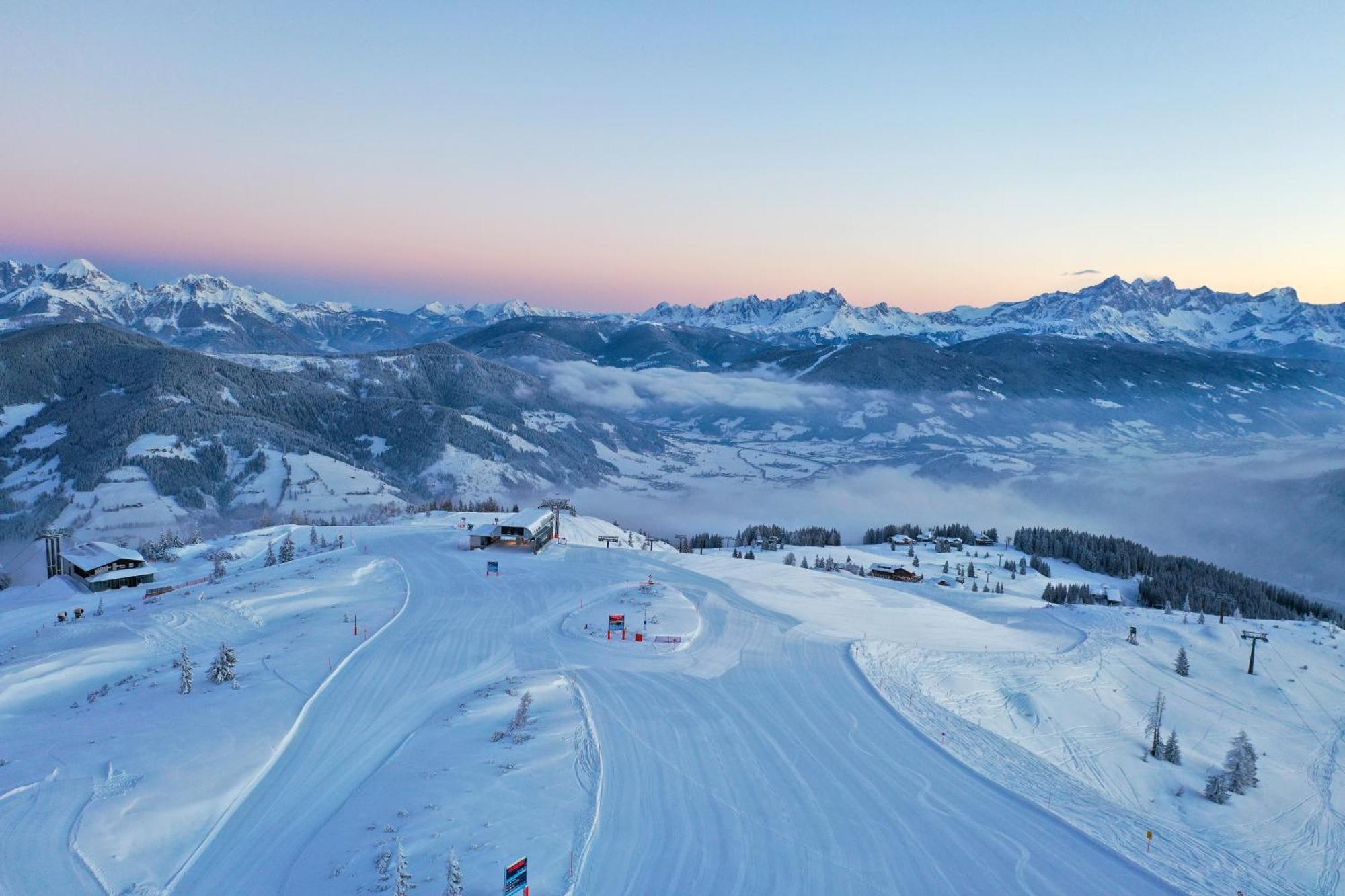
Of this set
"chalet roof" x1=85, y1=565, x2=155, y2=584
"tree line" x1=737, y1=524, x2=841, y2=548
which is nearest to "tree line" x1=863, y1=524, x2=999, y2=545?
"tree line" x1=737, y1=524, x2=841, y2=548

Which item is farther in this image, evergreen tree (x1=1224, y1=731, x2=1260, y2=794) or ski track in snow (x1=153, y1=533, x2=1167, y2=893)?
evergreen tree (x1=1224, y1=731, x2=1260, y2=794)

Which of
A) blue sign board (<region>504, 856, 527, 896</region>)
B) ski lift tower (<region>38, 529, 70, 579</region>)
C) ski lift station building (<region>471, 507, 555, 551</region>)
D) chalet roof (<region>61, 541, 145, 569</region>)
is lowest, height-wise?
ski lift tower (<region>38, 529, 70, 579</region>)

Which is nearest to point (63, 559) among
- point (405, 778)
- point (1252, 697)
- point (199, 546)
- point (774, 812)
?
point (199, 546)

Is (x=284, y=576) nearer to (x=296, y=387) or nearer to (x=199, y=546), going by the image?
(x=199, y=546)

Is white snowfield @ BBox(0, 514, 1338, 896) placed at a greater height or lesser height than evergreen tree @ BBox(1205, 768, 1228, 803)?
greater

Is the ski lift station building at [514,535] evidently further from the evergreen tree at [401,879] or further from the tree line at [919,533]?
the tree line at [919,533]

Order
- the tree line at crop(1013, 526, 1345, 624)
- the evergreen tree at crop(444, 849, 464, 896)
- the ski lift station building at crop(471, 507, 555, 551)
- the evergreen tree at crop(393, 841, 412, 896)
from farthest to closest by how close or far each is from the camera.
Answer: the tree line at crop(1013, 526, 1345, 624) → the ski lift station building at crop(471, 507, 555, 551) → the evergreen tree at crop(393, 841, 412, 896) → the evergreen tree at crop(444, 849, 464, 896)

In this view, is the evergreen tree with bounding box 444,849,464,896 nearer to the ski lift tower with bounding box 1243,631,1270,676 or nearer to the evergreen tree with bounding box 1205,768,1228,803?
the evergreen tree with bounding box 1205,768,1228,803
